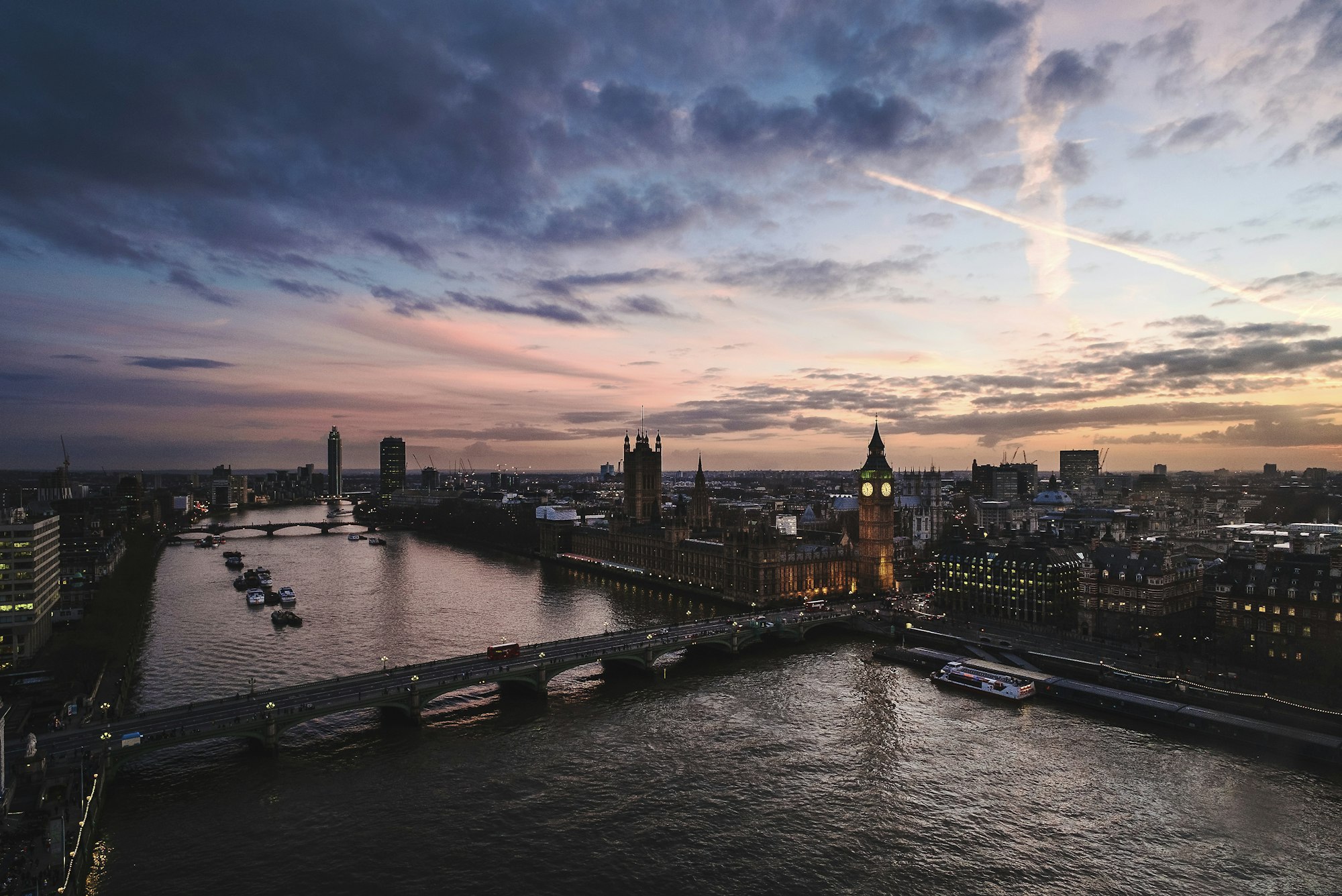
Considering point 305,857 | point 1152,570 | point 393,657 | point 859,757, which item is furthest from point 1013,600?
point 305,857

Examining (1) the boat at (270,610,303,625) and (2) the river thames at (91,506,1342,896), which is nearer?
(2) the river thames at (91,506,1342,896)

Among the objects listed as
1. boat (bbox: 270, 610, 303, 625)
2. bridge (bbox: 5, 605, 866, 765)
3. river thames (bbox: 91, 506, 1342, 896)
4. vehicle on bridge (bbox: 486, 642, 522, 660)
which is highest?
vehicle on bridge (bbox: 486, 642, 522, 660)

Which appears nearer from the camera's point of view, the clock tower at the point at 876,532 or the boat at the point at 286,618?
the boat at the point at 286,618

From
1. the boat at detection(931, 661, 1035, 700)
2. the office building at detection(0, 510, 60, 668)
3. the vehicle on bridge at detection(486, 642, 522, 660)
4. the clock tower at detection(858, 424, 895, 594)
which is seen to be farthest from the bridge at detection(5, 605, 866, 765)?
the clock tower at detection(858, 424, 895, 594)

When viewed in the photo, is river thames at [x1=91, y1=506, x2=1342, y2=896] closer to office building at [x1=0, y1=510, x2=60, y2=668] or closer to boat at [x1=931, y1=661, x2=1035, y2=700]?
boat at [x1=931, y1=661, x2=1035, y2=700]

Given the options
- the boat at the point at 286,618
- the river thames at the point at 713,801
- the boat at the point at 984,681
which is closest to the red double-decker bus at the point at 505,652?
the river thames at the point at 713,801

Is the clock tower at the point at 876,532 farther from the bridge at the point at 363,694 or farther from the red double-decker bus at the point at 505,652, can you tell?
the red double-decker bus at the point at 505,652
